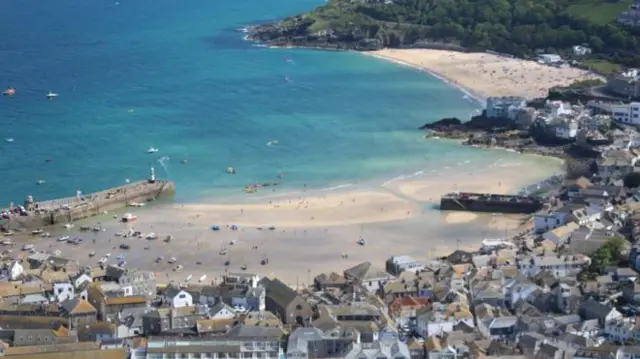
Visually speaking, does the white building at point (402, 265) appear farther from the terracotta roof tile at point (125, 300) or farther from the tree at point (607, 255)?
the terracotta roof tile at point (125, 300)

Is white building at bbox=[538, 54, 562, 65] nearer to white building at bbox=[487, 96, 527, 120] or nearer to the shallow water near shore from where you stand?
the shallow water near shore

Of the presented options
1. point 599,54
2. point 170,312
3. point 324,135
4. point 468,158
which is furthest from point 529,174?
point 599,54

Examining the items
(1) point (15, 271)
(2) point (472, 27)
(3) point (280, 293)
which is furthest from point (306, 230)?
(2) point (472, 27)

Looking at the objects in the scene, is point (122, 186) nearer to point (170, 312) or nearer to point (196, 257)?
point (196, 257)

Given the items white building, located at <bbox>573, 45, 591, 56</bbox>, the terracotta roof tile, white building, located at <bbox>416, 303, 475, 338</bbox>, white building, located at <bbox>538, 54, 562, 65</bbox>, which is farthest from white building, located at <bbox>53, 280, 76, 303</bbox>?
white building, located at <bbox>573, 45, 591, 56</bbox>

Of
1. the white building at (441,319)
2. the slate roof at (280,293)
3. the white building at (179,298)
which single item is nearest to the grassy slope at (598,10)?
the slate roof at (280,293)

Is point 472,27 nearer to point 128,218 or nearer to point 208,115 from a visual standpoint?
point 208,115

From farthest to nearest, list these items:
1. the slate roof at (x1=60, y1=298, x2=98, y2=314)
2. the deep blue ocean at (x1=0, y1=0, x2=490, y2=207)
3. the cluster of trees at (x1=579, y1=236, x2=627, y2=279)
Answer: the deep blue ocean at (x1=0, y1=0, x2=490, y2=207)
the cluster of trees at (x1=579, y1=236, x2=627, y2=279)
the slate roof at (x1=60, y1=298, x2=98, y2=314)
